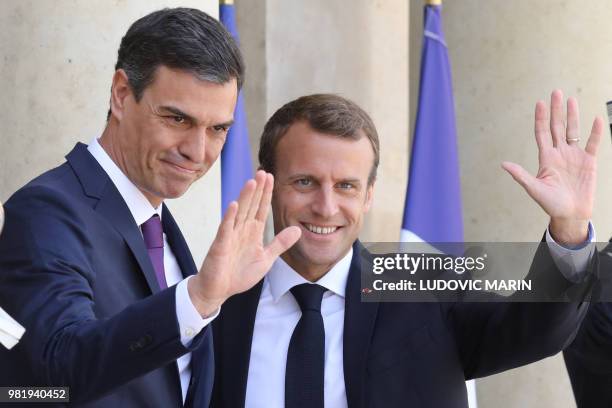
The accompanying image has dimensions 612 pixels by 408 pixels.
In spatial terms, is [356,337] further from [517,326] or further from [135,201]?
[135,201]

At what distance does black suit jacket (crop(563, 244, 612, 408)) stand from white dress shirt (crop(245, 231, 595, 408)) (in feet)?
2.35

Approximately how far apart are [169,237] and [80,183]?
35 centimetres

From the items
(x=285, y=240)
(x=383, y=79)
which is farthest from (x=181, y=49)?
(x=383, y=79)

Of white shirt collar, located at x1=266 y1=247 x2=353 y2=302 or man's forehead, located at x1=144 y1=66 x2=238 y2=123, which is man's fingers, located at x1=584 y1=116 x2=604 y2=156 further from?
man's forehead, located at x1=144 y1=66 x2=238 y2=123

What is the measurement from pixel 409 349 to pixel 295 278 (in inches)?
16.2

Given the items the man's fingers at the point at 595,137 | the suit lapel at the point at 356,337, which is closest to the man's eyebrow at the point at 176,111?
the suit lapel at the point at 356,337

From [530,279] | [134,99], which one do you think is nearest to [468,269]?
[530,279]

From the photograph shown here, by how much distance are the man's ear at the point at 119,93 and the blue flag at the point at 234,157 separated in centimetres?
236

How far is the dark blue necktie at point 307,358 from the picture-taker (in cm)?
283

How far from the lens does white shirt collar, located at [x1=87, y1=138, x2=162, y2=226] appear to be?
8.70 feet

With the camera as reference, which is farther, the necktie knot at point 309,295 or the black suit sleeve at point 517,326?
the necktie knot at point 309,295

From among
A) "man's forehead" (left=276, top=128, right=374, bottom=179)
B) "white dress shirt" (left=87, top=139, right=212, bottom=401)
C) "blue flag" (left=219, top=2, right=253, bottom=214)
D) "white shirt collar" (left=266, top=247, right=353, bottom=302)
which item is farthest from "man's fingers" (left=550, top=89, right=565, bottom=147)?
"blue flag" (left=219, top=2, right=253, bottom=214)

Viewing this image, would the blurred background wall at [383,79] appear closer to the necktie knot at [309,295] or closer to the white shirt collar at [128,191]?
the white shirt collar at [128,191]

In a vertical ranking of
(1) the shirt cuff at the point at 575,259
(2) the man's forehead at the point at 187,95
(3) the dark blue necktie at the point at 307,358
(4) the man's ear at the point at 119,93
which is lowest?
(3) the dark blue necktie at the point at 307,358
